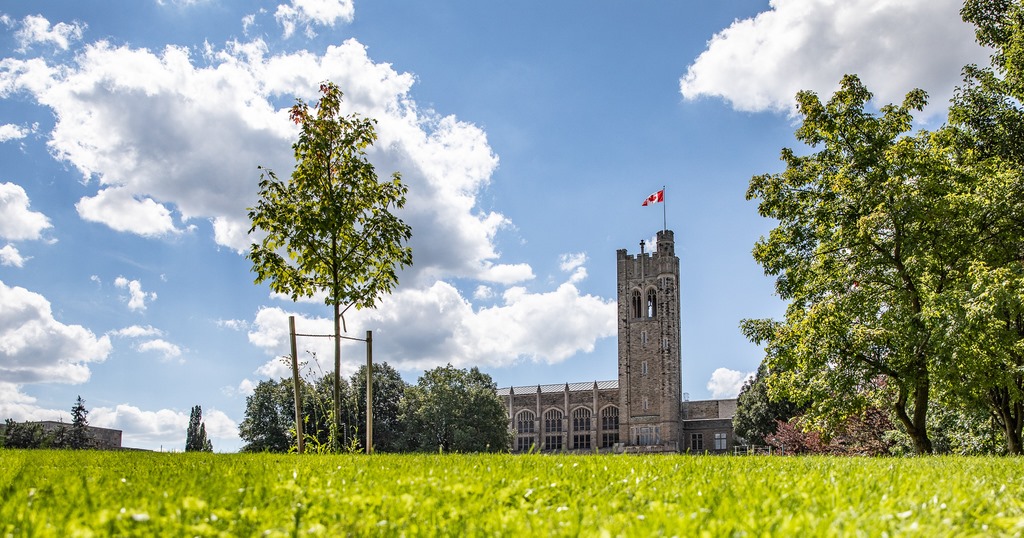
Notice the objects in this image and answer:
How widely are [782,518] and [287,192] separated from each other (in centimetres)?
1022

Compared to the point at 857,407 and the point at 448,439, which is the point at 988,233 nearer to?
the point at 857,407

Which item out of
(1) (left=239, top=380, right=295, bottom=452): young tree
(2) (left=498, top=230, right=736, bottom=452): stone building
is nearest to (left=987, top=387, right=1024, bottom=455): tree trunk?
(1) (left=239, top=380, right=295, bottom=452): young tree

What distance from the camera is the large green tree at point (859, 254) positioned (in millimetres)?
16297

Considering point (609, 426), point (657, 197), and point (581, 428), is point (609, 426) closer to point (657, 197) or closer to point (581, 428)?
point (581, 428)

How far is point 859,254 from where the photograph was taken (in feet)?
57.2

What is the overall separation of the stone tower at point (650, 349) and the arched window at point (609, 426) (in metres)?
1.97

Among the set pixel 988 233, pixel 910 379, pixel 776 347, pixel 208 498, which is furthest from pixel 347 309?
pixel 988 233

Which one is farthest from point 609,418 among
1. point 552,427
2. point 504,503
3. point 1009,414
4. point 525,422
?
point 504,503

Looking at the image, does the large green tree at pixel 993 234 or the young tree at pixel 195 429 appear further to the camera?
the young tree at pixel 195 429

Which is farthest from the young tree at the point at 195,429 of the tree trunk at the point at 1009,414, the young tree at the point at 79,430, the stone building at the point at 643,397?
the tree trunk at the point at 1009,414

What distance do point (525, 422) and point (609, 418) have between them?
1041 centimetres

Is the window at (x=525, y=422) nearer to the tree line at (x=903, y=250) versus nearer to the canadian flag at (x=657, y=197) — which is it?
the canadian flag at (x=657, y=197)

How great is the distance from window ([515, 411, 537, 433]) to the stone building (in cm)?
70

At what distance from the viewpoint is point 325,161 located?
12.2 meters
